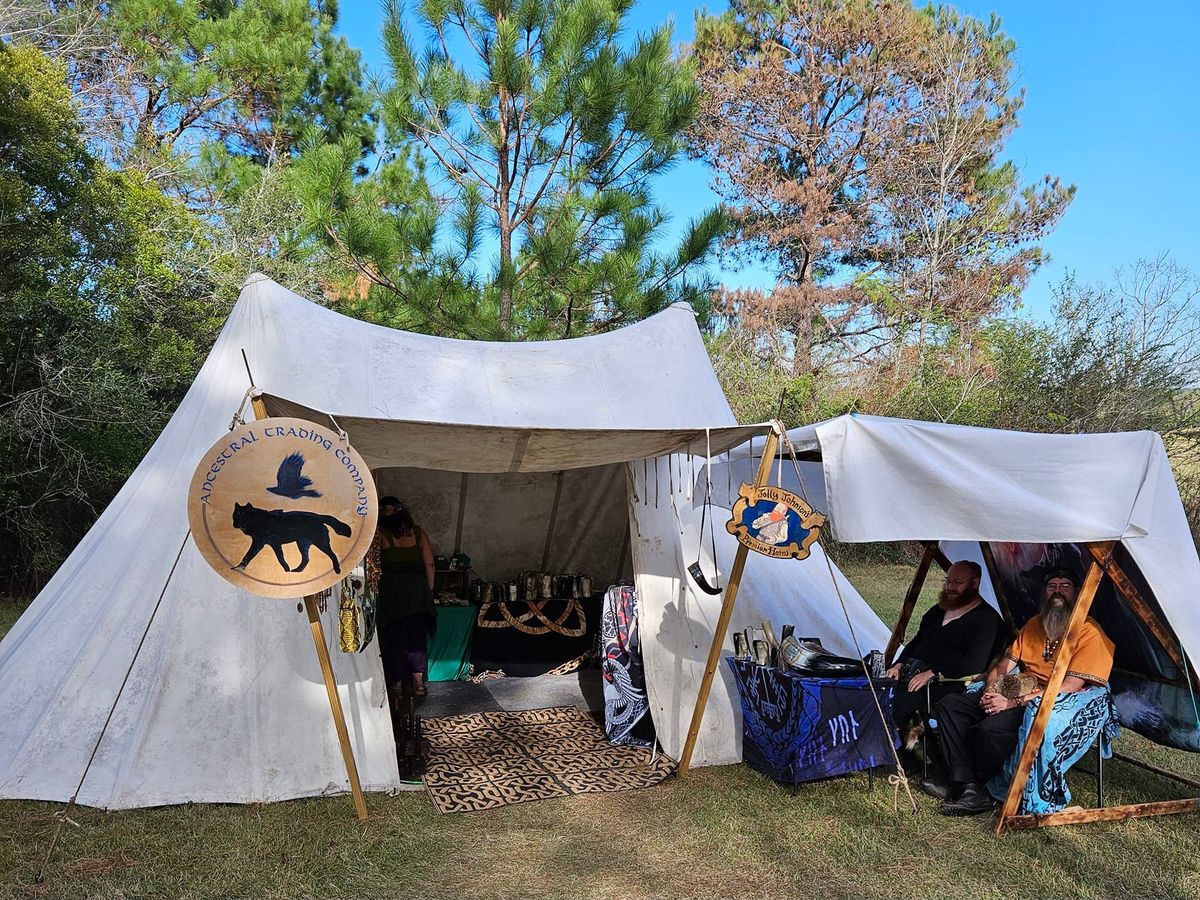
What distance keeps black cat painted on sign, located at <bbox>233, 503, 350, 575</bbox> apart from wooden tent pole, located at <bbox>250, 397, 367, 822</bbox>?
26cm

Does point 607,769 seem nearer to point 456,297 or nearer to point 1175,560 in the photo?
point 1175,560

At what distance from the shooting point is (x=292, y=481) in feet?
9.25

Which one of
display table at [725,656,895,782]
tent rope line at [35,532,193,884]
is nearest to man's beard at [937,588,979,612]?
display table at [725,656,895,782]

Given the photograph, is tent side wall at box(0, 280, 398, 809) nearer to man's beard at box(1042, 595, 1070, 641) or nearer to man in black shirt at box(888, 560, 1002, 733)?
man in black shirt at box(888, 560, 1002, 733)

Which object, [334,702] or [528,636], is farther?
[528,636]

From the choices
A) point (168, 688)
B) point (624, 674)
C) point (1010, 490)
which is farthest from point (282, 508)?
point (1010, 490)

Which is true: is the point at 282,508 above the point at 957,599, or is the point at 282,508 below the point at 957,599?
above

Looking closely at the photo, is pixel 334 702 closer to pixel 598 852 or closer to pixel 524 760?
pixel 598 852

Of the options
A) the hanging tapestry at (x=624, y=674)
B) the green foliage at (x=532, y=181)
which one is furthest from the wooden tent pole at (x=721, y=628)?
the green foliage at (x=532, y=181)

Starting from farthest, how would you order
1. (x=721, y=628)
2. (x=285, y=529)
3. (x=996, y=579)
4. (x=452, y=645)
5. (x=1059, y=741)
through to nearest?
(x=452, y=645) < (x=996, y=579) < (x=721, y=628) < (x=1059, y=741) < (x=285, y=529)

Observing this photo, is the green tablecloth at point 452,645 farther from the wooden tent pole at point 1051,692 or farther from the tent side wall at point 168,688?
the wooden tent pole at point 1051,692

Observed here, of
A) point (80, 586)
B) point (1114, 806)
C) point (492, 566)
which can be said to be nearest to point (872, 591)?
point (492, 566)

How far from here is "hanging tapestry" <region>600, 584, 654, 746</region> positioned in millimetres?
4250

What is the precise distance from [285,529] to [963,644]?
2843 millimetres
